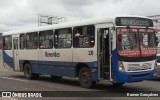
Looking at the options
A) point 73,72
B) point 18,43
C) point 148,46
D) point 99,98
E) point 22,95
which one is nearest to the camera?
point 99,98

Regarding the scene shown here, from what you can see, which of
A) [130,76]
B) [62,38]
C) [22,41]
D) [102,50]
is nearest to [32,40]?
[22,41]

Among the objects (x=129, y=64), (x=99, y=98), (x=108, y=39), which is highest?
(x=108, y=39)

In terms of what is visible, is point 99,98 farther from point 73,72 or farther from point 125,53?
point 73,72

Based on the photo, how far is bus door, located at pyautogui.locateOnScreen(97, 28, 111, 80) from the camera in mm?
14754

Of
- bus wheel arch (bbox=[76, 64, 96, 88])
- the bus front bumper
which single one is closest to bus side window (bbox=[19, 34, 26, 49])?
bus wheel arch (bbox=[76, 64, 96, 88])

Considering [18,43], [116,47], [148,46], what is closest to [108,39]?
[116,47]

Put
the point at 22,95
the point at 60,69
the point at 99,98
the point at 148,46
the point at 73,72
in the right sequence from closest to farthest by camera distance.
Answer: the point at 99,98 → the point at 22,95 → the point at 148,46 → the point at 73,72 → the point at 60,69

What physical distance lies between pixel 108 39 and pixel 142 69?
1.73 meters

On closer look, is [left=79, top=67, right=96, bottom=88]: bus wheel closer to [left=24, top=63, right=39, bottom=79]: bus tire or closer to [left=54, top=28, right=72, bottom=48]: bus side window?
[left=54, top=28, right=72, bottom=48]: bus side window

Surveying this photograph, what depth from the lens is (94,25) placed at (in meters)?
15.4

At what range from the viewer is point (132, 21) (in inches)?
580

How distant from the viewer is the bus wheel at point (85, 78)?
15688 mm

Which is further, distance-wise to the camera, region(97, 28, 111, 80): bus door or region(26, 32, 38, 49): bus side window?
region(26, 32, 38, 49): bus side window

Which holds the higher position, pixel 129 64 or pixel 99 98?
pixel 129 64
